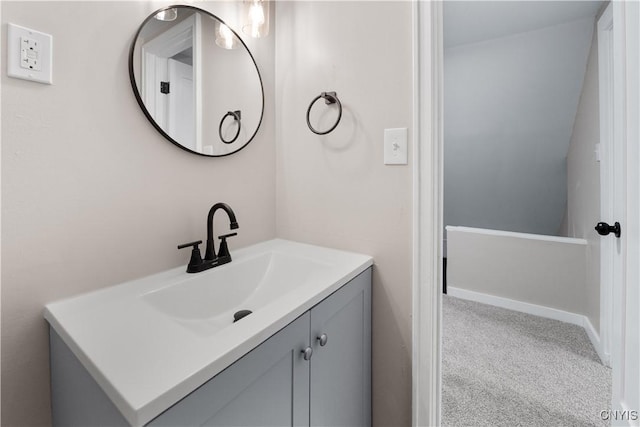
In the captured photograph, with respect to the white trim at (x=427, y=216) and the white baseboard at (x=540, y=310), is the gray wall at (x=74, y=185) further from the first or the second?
the white baseboard at (x=540, y=310)

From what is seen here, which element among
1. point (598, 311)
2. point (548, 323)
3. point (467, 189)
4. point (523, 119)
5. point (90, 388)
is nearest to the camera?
point (90, 388)

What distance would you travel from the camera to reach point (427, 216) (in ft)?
3.50

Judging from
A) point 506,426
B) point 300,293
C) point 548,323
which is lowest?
point 506,426

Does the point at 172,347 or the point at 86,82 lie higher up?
the point at 86,82

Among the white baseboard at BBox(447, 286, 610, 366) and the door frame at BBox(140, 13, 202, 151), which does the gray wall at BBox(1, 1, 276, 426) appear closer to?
the door frame at BBox(140, 13, 202, 151)

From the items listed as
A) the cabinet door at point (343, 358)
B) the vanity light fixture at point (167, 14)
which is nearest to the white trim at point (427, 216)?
the cabinet door at point (343, 358)

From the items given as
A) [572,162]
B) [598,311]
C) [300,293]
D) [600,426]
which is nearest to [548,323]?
[598,311]

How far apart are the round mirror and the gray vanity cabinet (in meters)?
0.73

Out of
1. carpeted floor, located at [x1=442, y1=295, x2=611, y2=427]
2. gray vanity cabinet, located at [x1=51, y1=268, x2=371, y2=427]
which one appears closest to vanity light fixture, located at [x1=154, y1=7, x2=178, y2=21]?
gray vanity cabinet, located at [x1=51, y1=268, x2=371, y2=427]

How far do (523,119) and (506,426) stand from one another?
2575 mm

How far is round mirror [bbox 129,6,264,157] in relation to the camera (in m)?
0.95

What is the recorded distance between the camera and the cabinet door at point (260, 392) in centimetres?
50

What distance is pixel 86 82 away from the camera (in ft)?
2.66

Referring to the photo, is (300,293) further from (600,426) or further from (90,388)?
(600,426)
